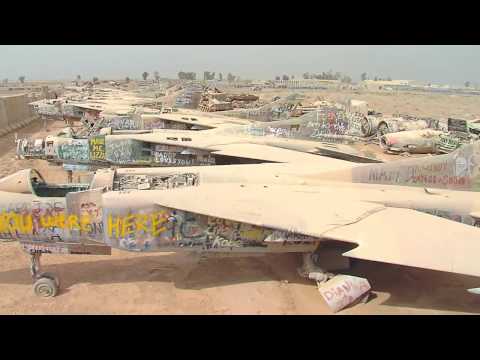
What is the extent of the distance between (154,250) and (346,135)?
12.6 meters

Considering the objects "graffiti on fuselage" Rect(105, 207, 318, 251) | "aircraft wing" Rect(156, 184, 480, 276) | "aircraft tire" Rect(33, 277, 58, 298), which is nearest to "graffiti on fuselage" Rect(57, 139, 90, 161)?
"aircraft tire" Rect(33, 277, 58, 298)

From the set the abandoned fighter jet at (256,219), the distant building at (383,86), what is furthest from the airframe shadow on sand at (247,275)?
the distant building at (383,86)

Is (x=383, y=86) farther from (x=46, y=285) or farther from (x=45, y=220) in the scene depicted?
(x=46, y=285)

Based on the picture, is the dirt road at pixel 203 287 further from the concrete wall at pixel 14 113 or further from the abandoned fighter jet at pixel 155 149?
the concrete wall at pixel 14 113

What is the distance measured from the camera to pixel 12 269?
907cm

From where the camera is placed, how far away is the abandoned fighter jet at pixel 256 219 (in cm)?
698

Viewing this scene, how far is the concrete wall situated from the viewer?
28.0 m

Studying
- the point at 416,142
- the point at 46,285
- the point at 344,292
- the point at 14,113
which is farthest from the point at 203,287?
the point at 14,113

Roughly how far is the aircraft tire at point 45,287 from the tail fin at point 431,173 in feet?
22.8

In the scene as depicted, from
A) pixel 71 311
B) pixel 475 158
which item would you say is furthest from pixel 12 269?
pixel 475 158

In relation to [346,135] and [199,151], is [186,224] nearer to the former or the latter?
[199,151]

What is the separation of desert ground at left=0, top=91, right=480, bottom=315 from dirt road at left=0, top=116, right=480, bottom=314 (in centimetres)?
2

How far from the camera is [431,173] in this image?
9.38m

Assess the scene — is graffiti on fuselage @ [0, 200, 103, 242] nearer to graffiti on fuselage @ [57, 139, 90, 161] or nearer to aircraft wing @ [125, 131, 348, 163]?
aircraft wing @ [125, 131, 348, 163]
